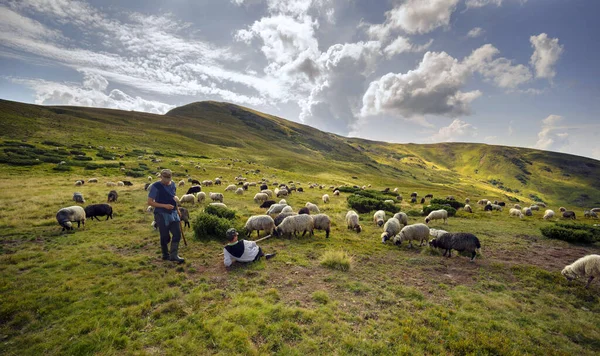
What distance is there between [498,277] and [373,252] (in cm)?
612

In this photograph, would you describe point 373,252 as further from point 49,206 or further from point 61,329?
point 49,206

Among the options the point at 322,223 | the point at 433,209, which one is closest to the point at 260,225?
the point at 322,223

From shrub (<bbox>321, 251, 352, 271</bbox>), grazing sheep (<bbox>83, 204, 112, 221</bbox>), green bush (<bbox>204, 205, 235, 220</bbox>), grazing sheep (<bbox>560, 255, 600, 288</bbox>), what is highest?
grazing sheep (<bbox>560, 255, 600, 288</bbox>)

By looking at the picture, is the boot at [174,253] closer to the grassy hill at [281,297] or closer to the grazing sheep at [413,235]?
the grassy hill at [281,297]

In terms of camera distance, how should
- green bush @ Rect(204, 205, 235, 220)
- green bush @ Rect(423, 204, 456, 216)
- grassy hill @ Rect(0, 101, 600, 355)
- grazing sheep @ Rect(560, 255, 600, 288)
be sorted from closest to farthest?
grassy hill @ Rect(0, 101, 600, 355) → grazing sheep @ Rect(560, 255, 600, 288) → green bush @ Rect(204, 205, 235, 220) → green bush @ Rect(423, 204, 456, 216)

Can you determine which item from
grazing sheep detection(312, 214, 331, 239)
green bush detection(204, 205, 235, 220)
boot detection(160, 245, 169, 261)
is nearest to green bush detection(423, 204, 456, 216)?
grazing sheep detection(312, 214, 331, 239)

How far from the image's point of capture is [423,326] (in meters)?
7.39

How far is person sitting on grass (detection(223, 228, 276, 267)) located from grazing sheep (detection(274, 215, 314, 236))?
4457 mm

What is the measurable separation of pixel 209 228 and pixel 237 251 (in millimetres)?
5034

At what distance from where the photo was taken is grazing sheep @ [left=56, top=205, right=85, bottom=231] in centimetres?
1488

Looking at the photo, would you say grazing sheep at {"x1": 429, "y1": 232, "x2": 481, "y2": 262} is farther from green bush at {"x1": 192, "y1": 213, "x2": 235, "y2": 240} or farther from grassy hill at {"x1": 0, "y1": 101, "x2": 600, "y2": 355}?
green bush at {"x1": 192, "y1": 213, "x2": 235, "y2": 240}

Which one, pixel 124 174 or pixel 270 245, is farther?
pixel 124 174

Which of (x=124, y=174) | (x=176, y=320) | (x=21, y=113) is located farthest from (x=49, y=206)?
(x=21, y=113)

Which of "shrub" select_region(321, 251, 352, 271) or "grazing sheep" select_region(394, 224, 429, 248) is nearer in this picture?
"shrub" select_region(321, 251, 352, 271)
